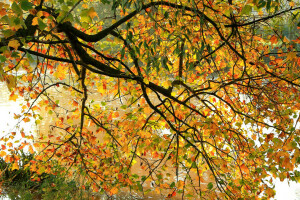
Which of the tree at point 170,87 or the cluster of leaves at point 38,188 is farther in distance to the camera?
the cluster of leaves at point 38,188

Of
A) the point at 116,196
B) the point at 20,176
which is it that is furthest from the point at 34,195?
the point at 116,196

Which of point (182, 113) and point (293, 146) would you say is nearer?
point (293, 146)

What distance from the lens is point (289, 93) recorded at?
442cm

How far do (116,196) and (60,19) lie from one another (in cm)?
522

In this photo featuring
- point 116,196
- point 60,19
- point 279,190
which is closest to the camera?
point 60,19

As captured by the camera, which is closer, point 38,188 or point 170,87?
point 170,87

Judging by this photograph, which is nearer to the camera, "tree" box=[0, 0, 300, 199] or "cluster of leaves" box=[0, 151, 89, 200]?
"tree" box=[0, 0, 300, 199]

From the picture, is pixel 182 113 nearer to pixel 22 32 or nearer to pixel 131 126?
Result: pixel 131 126

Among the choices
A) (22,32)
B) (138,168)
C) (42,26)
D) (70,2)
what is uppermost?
(138,168)

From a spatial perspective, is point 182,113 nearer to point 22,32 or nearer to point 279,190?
point 22,32

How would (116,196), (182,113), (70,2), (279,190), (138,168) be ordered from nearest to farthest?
(70,2), (182,113), (116,196), (279,190), (138,168)

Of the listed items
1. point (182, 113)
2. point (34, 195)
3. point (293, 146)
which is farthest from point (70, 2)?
point (34, 195)

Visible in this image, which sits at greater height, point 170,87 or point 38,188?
point 170,87

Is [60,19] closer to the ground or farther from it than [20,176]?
closer to the ground
